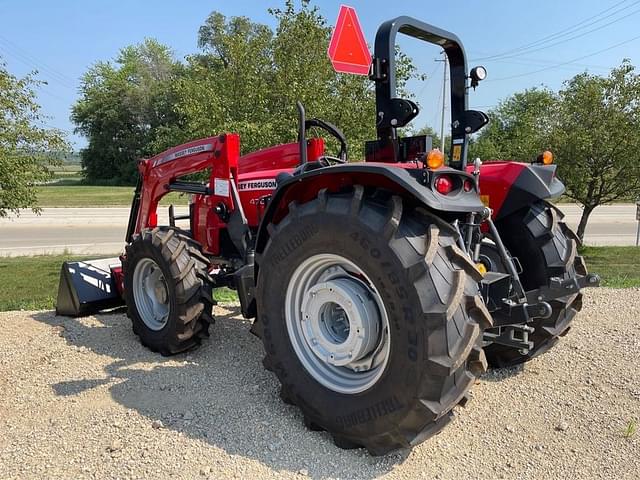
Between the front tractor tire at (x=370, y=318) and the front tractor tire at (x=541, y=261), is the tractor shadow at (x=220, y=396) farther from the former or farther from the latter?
the front tractor tire at (x=541, y=261)

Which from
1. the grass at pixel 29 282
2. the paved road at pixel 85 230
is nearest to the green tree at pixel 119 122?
the paved road at pixel 85 230

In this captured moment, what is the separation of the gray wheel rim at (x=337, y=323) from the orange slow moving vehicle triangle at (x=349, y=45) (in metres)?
2.97

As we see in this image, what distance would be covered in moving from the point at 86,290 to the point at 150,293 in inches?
40.2

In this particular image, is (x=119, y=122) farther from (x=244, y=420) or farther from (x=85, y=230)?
(x=244, y=420)

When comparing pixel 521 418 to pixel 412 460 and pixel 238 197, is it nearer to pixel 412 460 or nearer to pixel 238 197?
pixel 412 460

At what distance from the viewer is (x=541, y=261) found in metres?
3.67

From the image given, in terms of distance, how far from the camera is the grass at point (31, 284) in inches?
253

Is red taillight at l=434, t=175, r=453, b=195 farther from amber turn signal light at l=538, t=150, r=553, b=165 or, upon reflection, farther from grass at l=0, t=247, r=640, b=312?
grass at l=0, t=247, r=640, b=312

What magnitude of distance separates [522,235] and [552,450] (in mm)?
1505

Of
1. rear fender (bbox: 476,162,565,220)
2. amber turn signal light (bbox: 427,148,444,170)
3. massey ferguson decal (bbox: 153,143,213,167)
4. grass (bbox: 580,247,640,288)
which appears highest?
massey ferguson decal (bbox: 153,143,213,167)

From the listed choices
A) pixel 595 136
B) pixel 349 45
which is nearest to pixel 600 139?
pixel 595 136

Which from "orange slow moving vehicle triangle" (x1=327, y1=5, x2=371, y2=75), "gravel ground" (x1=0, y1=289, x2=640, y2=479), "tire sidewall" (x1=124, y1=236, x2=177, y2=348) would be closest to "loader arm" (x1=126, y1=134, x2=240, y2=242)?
"tire sidewall" (x1=124, y1=236, x2=177, y2=348)

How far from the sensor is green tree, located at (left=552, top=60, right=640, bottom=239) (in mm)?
12352

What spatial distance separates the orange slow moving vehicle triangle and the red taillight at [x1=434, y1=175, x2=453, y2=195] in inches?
117
